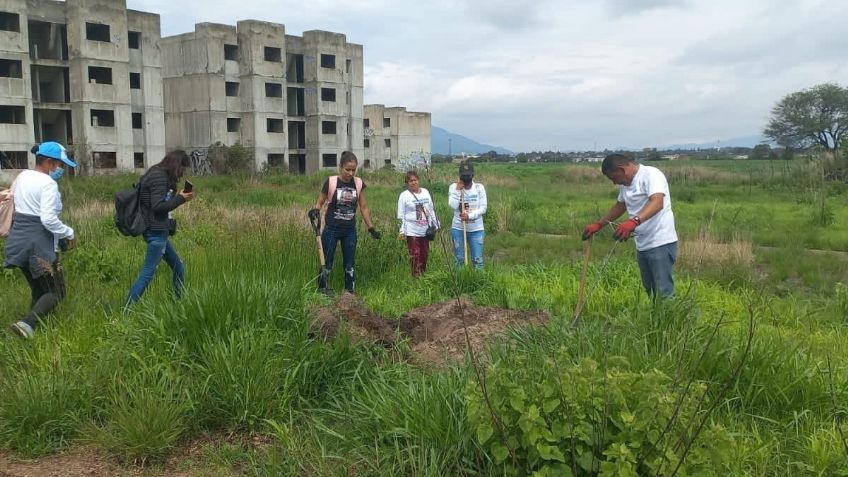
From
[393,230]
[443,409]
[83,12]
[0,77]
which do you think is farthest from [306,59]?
[443,409]

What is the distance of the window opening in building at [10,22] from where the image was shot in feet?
109

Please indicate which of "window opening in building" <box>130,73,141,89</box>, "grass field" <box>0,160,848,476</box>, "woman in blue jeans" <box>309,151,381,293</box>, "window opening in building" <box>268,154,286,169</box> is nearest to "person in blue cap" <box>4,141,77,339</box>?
"grass field" <box>0,160,848,476</box>

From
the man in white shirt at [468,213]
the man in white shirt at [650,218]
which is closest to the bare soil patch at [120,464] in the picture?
the man in white shirt at [650,218]

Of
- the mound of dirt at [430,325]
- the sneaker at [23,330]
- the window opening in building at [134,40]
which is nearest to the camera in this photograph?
the mound of dirt at [430,325]

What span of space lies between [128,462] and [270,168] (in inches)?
1559

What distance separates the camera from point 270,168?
42.2 metres

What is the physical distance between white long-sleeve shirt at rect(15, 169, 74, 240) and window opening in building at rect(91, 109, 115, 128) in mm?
34677

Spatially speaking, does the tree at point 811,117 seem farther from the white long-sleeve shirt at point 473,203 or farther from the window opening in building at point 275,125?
the white long-sleeve shirt at point 473,203

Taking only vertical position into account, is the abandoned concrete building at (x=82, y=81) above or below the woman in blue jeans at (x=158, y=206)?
above

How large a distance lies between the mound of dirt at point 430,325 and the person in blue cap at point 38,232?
2.33m

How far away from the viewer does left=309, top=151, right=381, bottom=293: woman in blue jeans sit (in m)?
7.59

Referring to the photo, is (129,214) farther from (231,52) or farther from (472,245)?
(231,52)

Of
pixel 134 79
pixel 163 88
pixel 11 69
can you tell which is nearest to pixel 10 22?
pixel 11 69

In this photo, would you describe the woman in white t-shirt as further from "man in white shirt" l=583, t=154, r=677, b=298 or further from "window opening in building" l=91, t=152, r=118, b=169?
"window opening in building" l=91, t=152, r=118, b=169
